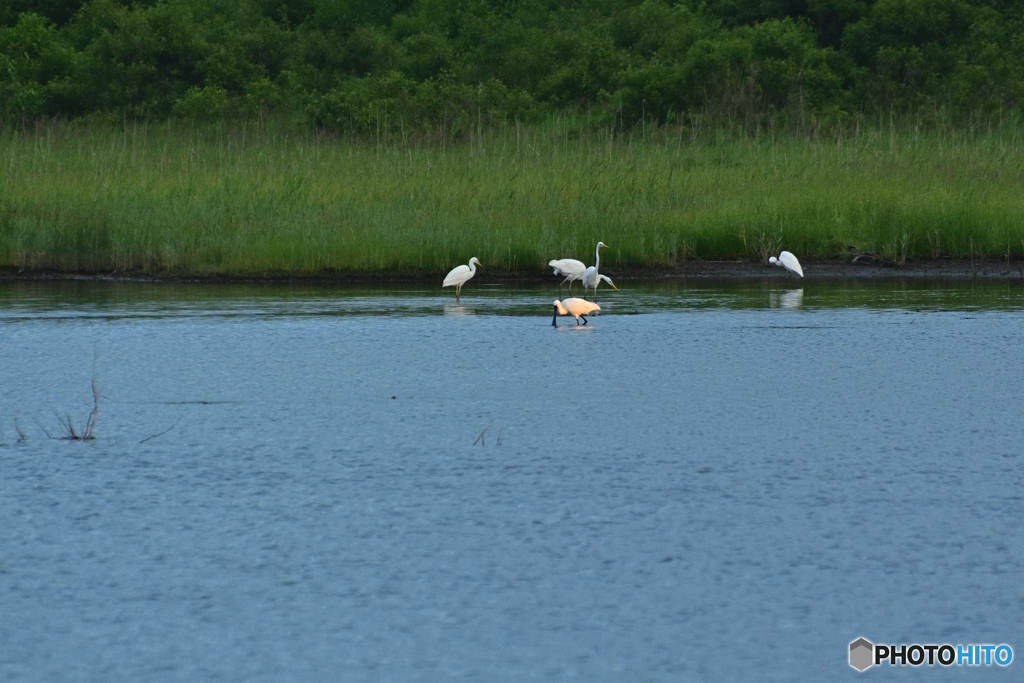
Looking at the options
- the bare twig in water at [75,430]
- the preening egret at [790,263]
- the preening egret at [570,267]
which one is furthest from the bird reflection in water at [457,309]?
the bare twig in water at [75,430]

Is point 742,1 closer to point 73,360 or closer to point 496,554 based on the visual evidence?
point 73,360

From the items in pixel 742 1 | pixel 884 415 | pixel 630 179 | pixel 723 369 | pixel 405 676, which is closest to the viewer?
pixel 405 676

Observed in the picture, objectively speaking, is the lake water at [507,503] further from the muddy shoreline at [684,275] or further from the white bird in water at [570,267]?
the muddy shoreline at [684,275]

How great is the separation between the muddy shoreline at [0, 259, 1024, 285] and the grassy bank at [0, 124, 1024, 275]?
107mm

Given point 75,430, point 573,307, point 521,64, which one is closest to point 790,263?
point 573,307

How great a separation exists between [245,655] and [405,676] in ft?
1.83

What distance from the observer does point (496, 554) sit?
6121 mm

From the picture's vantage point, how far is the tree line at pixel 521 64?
27.3m

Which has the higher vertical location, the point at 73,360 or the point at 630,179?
the point at 630,179

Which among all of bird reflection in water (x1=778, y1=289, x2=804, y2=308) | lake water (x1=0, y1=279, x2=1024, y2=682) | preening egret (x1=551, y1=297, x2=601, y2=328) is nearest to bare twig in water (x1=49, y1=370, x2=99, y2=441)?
lake water (x1=0, y1=279, x2=1024, y2=682)

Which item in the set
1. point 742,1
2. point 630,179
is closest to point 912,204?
point 630,179

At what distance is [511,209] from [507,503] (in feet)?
41.4

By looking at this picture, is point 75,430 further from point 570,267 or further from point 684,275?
point 684,275

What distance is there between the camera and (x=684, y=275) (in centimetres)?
1850
